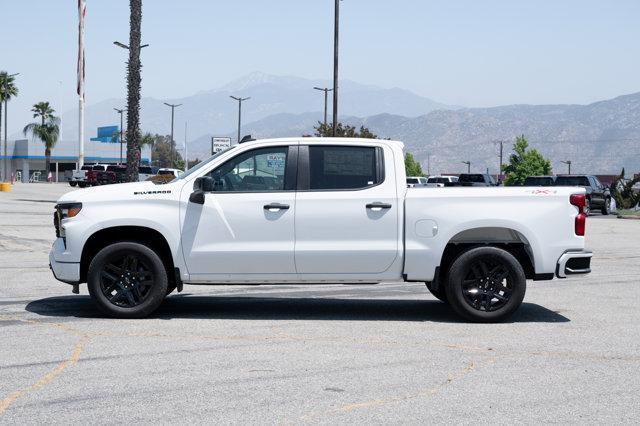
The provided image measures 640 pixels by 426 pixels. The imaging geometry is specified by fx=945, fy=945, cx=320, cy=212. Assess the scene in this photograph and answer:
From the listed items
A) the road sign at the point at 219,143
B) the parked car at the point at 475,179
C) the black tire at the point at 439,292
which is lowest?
the black tire at the point at 439,292

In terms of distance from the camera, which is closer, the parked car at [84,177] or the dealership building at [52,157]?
the parked car at [84,177]

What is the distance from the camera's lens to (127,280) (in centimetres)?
1021

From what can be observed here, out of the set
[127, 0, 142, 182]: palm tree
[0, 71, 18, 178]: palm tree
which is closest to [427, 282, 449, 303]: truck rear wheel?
[127, 0, 142, 182]: palm tree

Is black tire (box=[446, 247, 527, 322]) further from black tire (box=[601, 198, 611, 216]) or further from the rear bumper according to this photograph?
black tire (box=[601, 198, 611, 216])

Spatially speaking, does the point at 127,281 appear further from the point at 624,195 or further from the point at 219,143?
the point at 219,143

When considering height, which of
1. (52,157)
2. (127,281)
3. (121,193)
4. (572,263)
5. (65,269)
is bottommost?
(127,281)

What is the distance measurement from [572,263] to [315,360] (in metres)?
3.68

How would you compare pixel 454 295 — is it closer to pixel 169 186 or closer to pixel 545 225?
pixel 545 225

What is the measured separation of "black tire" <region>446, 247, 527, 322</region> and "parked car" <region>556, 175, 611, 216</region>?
31210 mm

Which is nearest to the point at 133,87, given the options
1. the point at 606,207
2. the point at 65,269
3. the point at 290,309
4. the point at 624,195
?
the point at 290,309

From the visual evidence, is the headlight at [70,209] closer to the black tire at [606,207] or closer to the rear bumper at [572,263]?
the rear bumper at [572,263]

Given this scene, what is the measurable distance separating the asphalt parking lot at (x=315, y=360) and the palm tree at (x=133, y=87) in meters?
17.1

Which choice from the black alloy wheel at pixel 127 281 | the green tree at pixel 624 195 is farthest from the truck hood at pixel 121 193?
the green tree at pixel 624 195

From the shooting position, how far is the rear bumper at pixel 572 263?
33.7ft
